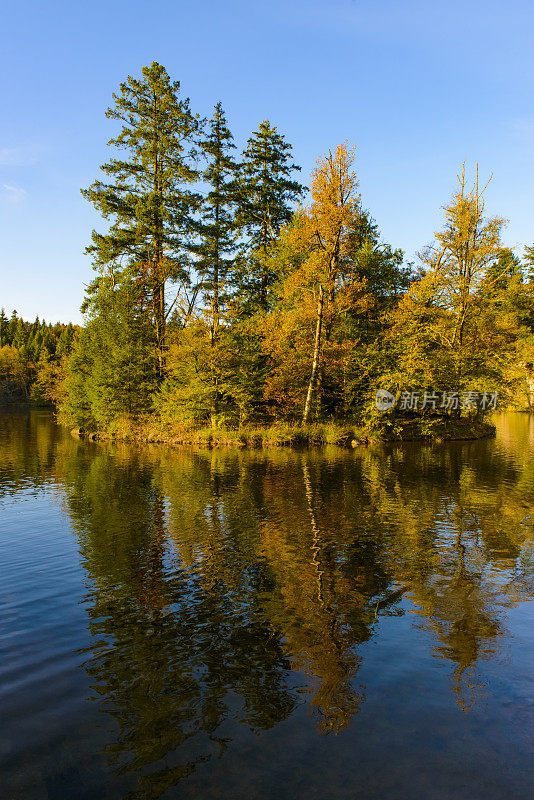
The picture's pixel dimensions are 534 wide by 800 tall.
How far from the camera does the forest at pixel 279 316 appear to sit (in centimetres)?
3209

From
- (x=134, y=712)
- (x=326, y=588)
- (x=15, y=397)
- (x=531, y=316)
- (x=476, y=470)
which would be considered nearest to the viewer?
(x=134, y=712)

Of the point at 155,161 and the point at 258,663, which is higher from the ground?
the point at 155,161

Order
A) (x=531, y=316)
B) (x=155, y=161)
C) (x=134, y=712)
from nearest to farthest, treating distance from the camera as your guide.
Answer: (x=134, y=712)
(x=155, y=161)
(x=531, y=316)

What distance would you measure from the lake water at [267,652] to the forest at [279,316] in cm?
1859

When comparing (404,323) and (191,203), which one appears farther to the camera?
(191,203)

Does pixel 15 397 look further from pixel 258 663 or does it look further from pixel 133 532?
pixel 258 663

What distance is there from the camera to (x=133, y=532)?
1195 centimetres

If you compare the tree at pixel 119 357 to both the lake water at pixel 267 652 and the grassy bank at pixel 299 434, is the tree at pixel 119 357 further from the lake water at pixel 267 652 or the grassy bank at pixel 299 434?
the lake water at pixel 267 652

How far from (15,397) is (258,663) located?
112416mm

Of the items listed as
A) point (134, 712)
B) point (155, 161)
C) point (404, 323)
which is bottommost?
point (134, 712)

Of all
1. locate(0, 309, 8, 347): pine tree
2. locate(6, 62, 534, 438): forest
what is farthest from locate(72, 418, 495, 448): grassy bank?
locate(0, 309, 8, 347): pine tree

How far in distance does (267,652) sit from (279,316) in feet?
95.2

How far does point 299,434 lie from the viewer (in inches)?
1208

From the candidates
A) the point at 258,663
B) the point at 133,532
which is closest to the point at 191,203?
the point at 133,532
